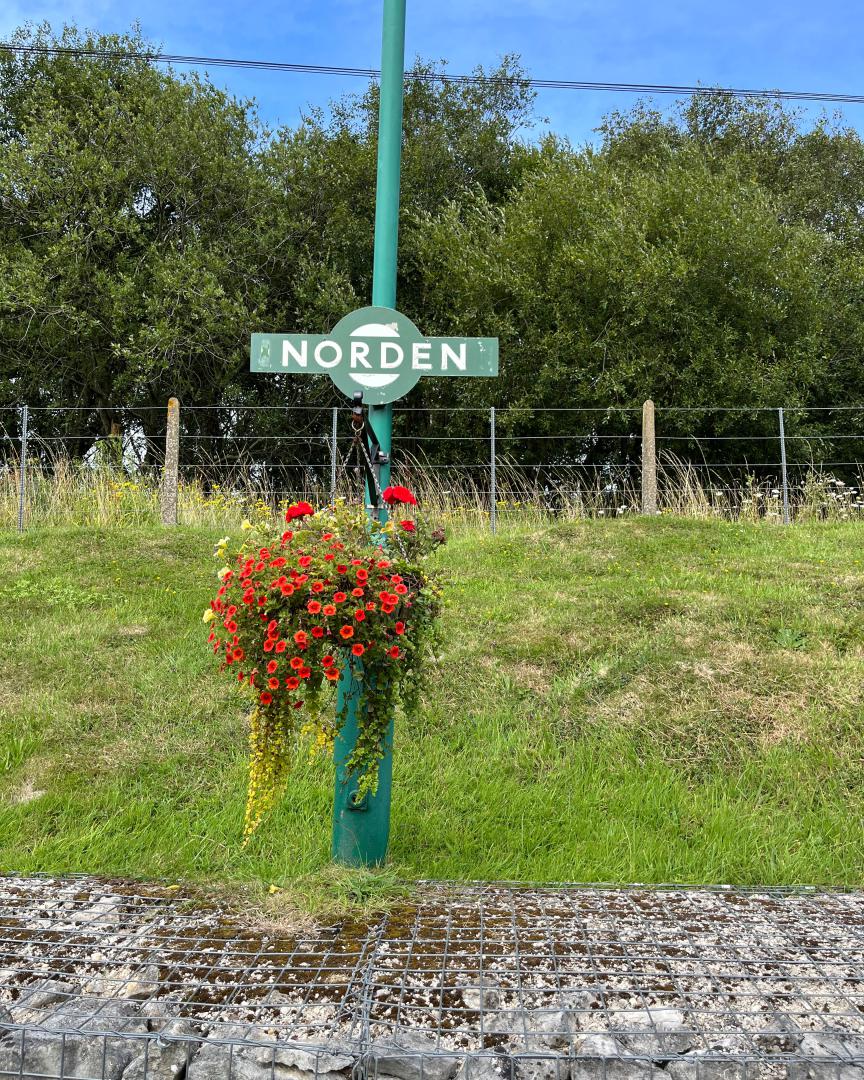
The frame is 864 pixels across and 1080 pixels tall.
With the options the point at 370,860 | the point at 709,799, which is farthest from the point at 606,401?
the point at 370,860

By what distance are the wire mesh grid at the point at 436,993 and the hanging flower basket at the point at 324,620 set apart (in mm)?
567

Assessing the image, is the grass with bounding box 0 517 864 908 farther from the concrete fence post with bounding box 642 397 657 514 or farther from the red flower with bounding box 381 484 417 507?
the concrete fence post with bounding box 642 397 657 514

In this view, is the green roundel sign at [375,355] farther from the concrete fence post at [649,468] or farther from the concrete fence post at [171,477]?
the concrete fence post at [649,468]

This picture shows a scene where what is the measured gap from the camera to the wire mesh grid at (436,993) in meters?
2.05

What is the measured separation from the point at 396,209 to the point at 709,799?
10.1 ft

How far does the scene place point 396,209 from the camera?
3469 mm

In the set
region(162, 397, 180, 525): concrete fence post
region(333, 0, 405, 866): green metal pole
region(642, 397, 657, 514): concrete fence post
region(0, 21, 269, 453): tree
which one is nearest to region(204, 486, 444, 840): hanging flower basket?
region(333, 0, 405, 866): green metal pole

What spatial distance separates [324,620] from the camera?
272 cm

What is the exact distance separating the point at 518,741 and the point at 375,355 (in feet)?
7.85

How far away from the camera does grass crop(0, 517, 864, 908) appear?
3736 mm

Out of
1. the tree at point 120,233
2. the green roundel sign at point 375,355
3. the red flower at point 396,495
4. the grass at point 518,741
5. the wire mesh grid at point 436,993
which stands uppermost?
the tree at point 120,233

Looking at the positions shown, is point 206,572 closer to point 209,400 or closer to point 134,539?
point 134,539

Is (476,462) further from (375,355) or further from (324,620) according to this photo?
(324,620)

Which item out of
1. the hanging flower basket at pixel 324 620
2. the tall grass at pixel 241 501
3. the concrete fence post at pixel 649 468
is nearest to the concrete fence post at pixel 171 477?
the tall grass at pixel 241 501
